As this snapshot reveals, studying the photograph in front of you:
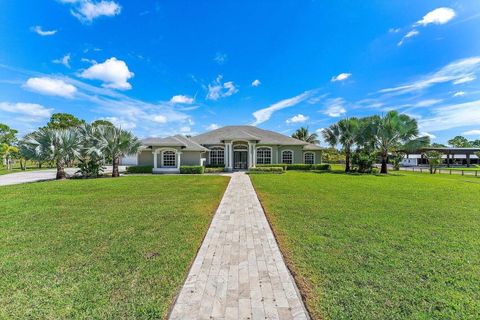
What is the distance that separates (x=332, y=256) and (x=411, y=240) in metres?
2.33

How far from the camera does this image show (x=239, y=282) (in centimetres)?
344

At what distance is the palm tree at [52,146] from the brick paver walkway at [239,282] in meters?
17.6

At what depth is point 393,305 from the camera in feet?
9.41

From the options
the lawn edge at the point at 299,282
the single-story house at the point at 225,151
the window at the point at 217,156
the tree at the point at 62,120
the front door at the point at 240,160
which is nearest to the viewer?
the lawn edge at the point at 299,282

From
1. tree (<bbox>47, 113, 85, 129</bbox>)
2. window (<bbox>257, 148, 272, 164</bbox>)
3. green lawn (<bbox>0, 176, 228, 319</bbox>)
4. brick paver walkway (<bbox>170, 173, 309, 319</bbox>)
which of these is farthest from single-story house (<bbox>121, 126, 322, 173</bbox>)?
tree (<bbox>47, 113, 85, 129</bbox>)

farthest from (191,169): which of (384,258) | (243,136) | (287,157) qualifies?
(384,258)

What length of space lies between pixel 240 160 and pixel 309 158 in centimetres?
936

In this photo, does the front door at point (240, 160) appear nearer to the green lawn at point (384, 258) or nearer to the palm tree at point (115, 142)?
the palm tree at point (115, 142)

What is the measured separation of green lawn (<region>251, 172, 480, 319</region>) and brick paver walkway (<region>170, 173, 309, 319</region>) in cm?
27

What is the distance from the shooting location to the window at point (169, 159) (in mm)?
24344

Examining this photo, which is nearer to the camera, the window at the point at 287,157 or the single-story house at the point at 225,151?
the single-story house at the point at 225,151

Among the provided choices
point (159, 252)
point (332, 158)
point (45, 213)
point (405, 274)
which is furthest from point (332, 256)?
point (332, 158)

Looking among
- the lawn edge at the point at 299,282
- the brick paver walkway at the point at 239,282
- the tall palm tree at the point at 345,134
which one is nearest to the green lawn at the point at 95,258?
the brick paver walkway at the point at 239,282

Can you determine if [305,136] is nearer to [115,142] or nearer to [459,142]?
[115,142]
